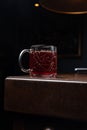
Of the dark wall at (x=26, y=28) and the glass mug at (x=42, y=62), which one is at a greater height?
the dark wall at (x=26, y=28)

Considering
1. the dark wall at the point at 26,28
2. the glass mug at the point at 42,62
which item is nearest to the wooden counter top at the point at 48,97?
the glass mug at the point at 42,62

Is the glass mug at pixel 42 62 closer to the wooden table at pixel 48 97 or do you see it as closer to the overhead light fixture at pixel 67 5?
the wooden table at pixel 48 97

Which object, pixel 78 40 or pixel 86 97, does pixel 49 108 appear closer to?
pixel 86 97

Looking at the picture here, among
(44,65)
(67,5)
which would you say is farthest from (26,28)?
(44,65)

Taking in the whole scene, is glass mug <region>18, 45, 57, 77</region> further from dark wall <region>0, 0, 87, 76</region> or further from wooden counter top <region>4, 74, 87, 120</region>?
dark wall <region>0, 0, 87, 76</region>

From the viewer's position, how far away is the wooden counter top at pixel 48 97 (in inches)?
18.6

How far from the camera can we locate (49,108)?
0.50 m

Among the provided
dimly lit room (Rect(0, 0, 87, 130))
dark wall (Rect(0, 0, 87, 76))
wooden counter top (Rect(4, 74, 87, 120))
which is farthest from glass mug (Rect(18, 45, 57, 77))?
dark wall (Rect(0, 0, 87, 76))

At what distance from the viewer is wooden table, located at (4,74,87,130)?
47cm

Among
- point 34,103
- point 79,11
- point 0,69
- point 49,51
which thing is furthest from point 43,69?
point 0,69

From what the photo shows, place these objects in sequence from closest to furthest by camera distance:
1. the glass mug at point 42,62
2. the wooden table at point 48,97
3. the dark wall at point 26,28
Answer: the wooden table at point 48,97 → the glass mug at point 42,62 → the dark wall at point 26,28

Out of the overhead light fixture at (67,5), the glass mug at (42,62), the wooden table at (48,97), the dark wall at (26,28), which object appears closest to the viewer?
the wooden table at (48,97)

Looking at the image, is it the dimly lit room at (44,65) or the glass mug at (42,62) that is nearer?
the dimly lit room at (44,65)

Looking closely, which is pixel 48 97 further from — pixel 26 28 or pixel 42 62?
pixel 26 28
